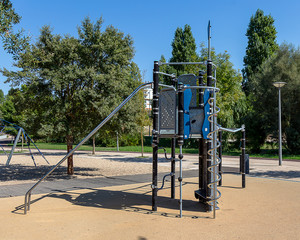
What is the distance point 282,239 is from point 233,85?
15.1 metres

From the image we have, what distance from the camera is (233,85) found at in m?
19.0

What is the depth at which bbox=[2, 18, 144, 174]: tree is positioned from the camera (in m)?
10.8

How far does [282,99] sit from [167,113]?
2337 centimetres

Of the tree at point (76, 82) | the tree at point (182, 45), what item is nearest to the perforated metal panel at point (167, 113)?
the tree at point (76, 82)

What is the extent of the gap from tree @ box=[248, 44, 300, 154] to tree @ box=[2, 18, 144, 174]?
19467 millimetres

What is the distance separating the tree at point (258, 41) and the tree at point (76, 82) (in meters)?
31.7

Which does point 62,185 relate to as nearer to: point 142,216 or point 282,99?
point 142,216

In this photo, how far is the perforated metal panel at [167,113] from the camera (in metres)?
6.54

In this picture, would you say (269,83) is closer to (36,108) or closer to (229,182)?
(229,182)

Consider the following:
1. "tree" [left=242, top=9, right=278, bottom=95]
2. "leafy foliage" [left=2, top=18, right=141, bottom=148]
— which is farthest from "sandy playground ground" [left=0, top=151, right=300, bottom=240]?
"tree" [left=242, top=9, right=278, bottom=95]

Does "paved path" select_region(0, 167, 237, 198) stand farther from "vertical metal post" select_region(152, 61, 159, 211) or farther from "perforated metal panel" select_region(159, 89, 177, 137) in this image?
"perforated metal panel" select_region(159, 89, 177, 137)

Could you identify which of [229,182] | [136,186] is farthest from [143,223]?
[229,182]

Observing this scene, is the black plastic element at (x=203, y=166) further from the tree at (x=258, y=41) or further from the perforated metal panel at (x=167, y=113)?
the tree at (x=258, y=41)

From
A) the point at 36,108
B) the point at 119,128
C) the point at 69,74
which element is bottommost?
the point at 119,128
